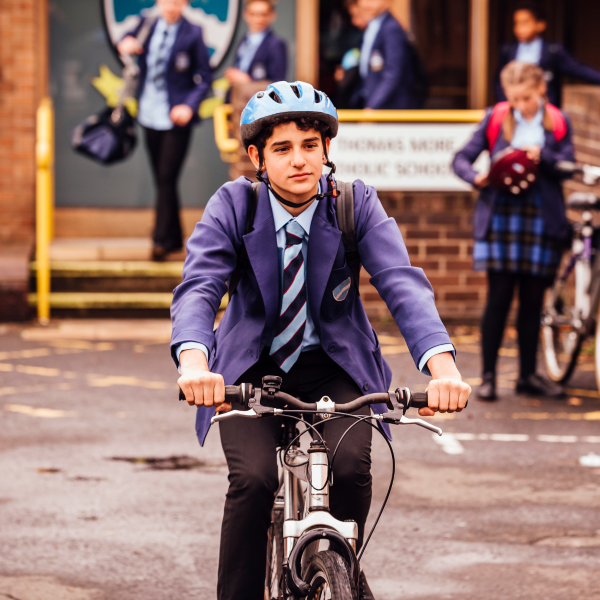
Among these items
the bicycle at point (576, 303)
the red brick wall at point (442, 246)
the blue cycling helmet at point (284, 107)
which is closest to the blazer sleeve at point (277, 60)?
the red brick wall at point (442, 246)

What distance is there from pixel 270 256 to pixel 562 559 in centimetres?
224

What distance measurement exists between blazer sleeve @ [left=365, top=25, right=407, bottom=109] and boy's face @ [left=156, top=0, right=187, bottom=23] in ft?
6.18

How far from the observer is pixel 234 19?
12664 millimetres

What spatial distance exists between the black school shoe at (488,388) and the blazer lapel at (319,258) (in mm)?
4526

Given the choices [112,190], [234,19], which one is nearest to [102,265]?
[112,190]

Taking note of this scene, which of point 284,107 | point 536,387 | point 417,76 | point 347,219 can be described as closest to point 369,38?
point 417,76

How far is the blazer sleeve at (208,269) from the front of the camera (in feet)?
10.5

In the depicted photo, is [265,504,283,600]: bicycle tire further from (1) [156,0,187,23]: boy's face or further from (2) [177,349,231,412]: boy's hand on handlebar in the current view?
(1) [156,0,187,23]: boy's face

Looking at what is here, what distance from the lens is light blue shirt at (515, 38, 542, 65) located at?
1062cm

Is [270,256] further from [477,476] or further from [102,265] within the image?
[102,265]

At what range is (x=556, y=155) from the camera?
24.7ft

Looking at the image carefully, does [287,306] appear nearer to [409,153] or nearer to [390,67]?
[409,153]

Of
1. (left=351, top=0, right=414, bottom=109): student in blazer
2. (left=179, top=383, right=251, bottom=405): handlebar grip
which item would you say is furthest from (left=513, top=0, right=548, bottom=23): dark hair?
(left=179, top=383, right=251, bottom=405): handlebar grip

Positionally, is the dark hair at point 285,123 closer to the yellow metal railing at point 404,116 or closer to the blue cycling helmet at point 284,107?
the blue cycling helmet at point 284,107
